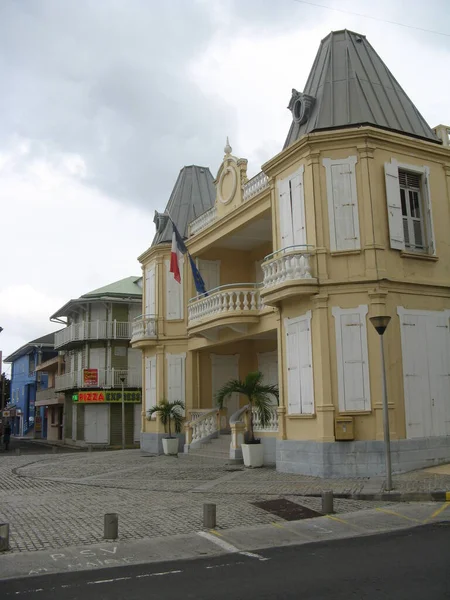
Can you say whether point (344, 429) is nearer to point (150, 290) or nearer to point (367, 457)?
point (367, 457)

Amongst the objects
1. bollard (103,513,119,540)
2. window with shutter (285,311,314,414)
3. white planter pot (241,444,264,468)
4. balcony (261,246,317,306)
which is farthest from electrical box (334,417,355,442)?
bollard (103,513,119,540)

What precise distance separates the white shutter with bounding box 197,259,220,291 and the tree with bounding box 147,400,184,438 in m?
4.80

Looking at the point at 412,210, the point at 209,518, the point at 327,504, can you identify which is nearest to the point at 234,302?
the point at 412,210

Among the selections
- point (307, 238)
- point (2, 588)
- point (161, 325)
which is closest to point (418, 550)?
point (2, 588)

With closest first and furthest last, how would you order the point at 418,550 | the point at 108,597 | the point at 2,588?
1. the point at 108,597
2. the point at 2,588
3. the point at 418,550

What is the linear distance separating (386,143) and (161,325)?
1277 centimetres

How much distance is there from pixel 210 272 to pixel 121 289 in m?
18.0

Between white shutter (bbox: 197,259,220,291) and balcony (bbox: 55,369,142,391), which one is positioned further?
balcony (bbox: 55,369,142,391)

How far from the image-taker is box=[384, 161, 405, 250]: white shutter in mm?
15969

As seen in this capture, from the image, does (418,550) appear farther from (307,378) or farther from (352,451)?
(307,378)

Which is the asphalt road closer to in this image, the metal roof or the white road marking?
the white road marking

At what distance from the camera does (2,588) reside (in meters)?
7.00

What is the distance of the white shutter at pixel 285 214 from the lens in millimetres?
17141

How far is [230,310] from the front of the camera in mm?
20484
